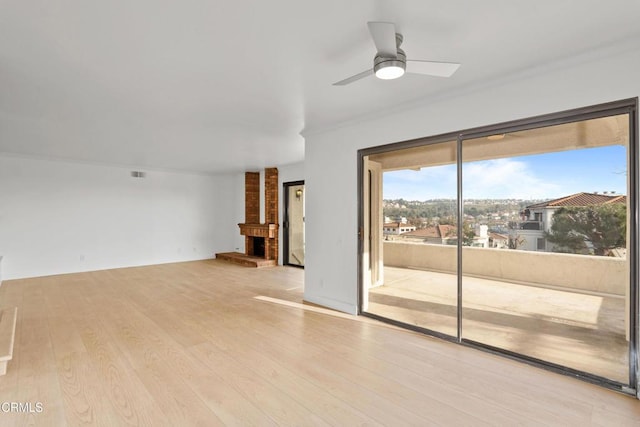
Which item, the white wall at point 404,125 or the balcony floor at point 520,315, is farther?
the balcony floor at point 520,315

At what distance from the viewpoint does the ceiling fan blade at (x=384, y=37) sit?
1.68 m

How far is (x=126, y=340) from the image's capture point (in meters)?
3.13

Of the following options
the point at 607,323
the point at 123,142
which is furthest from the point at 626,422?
the point at 123,142

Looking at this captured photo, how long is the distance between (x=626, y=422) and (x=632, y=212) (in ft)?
4.46

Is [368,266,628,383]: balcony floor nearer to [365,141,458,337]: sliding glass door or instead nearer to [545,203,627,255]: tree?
[365,141,458,337]: sliding glass door

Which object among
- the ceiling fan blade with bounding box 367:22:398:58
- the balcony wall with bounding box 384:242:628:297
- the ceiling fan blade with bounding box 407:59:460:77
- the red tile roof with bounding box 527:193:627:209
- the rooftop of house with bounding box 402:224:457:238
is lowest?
the balcony wall with bounding box 384:242:628:297

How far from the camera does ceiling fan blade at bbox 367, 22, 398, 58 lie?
1684 mm

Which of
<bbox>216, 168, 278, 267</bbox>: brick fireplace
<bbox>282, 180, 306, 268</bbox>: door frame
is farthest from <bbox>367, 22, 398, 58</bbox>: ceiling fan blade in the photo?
<bbox>216, 168, 278, 267</bbox>: brick fireplace

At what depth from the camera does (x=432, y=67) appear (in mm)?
2074

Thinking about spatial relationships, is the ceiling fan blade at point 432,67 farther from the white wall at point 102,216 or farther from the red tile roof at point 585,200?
the white wall at point 102,216

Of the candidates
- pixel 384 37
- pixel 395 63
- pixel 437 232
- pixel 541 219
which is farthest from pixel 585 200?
pixel 384 37

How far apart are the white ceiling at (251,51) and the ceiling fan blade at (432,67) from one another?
204 millimetres

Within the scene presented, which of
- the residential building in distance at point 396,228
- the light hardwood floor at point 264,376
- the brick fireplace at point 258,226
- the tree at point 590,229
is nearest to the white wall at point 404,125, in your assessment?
the residential building in distance at point 396,228

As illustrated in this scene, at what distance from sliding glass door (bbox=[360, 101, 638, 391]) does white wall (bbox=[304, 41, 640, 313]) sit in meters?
0.12
